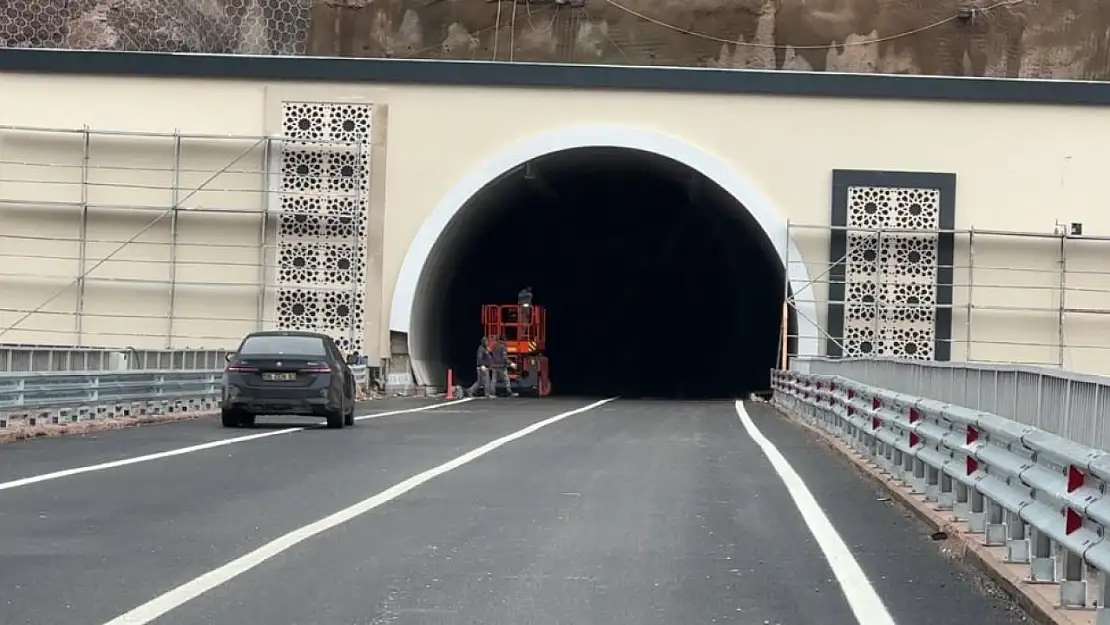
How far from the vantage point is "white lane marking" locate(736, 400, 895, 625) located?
8.81 meters

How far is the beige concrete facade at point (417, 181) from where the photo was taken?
41.8 m

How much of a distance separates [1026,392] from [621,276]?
56.4m

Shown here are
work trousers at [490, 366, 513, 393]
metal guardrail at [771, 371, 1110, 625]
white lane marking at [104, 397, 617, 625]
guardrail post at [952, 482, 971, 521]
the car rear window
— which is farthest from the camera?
work trousers at [490, 366, 513, 393]

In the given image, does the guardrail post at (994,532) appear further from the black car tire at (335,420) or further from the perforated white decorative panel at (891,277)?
the perforated white decorative panel at (891,277)

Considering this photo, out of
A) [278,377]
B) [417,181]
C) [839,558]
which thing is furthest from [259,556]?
[417,181]

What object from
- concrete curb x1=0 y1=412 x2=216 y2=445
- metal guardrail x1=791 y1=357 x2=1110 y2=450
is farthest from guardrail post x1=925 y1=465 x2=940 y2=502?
concrete curb x1=0 y1=412 x2=216 y2=445

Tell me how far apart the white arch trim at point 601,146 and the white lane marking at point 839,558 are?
23431mm

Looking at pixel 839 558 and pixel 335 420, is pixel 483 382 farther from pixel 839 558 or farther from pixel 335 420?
pixel 839 558

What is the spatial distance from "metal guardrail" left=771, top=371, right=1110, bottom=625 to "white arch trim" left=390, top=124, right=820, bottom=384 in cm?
2384

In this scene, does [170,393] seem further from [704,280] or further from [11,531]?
[704,280]

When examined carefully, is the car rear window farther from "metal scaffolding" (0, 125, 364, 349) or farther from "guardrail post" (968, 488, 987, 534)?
"metal scaffolding" (0, 125, 364, 349)

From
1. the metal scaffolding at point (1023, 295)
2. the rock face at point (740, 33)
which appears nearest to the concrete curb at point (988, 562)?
the metal scaffolding at point (1023, 295)

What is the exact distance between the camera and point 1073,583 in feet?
27.9

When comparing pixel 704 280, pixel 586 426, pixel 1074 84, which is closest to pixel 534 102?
pixel 1074 84
